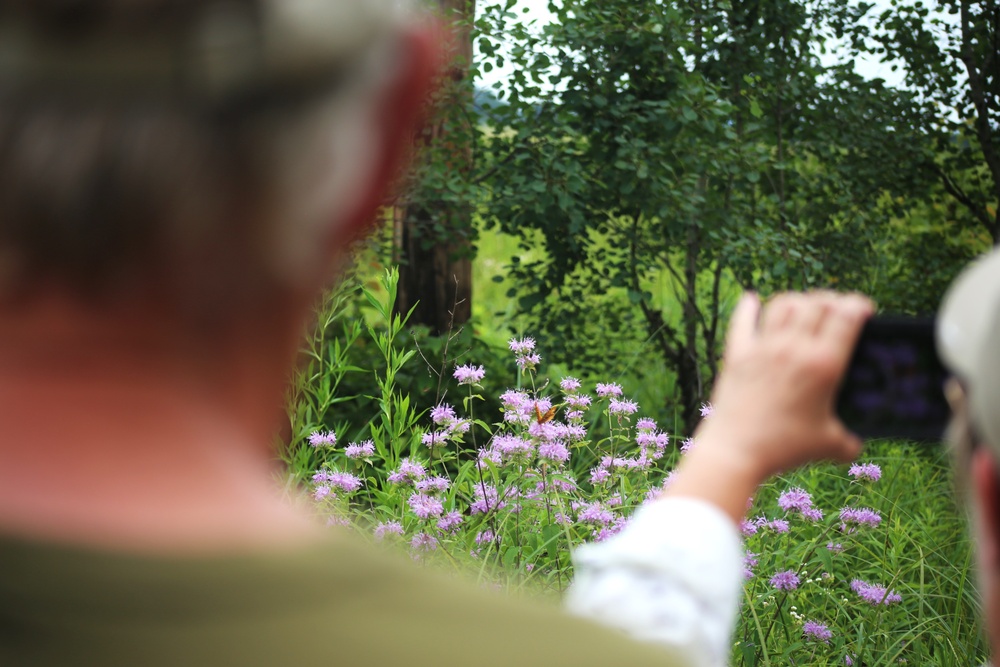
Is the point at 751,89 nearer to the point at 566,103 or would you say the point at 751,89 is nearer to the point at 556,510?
the point at 566,103

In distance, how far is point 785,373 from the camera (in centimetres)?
80

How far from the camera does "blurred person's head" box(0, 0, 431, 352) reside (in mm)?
491

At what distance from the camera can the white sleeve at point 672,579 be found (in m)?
0.73

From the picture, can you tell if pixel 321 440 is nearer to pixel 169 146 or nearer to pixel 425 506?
pixel 425 506

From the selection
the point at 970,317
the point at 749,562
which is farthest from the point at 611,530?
the point at 970,317

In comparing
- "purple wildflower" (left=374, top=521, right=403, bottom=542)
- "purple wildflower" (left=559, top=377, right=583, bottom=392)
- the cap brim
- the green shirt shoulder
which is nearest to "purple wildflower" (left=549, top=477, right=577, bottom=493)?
"purple wildflower" (left=559, top=377, right=583, bottom=392)

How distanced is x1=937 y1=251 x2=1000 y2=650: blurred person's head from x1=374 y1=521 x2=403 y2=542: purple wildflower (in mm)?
1861

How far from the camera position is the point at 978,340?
65 centimetres

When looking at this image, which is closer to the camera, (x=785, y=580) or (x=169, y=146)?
(x=169, y=146)

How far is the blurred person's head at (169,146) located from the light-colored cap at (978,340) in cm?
39

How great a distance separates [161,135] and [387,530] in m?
2.08

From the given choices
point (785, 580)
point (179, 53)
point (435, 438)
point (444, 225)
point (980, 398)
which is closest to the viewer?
point (179, 53)

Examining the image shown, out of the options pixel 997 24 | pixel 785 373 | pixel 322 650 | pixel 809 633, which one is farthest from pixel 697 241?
pixel 322 650

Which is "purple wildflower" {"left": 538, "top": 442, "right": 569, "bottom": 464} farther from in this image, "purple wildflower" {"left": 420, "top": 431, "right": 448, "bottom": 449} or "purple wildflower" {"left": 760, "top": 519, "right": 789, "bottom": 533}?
"purple wildflower" {"left": 760, "top": 519, "right": 789, "bottom": 533}
